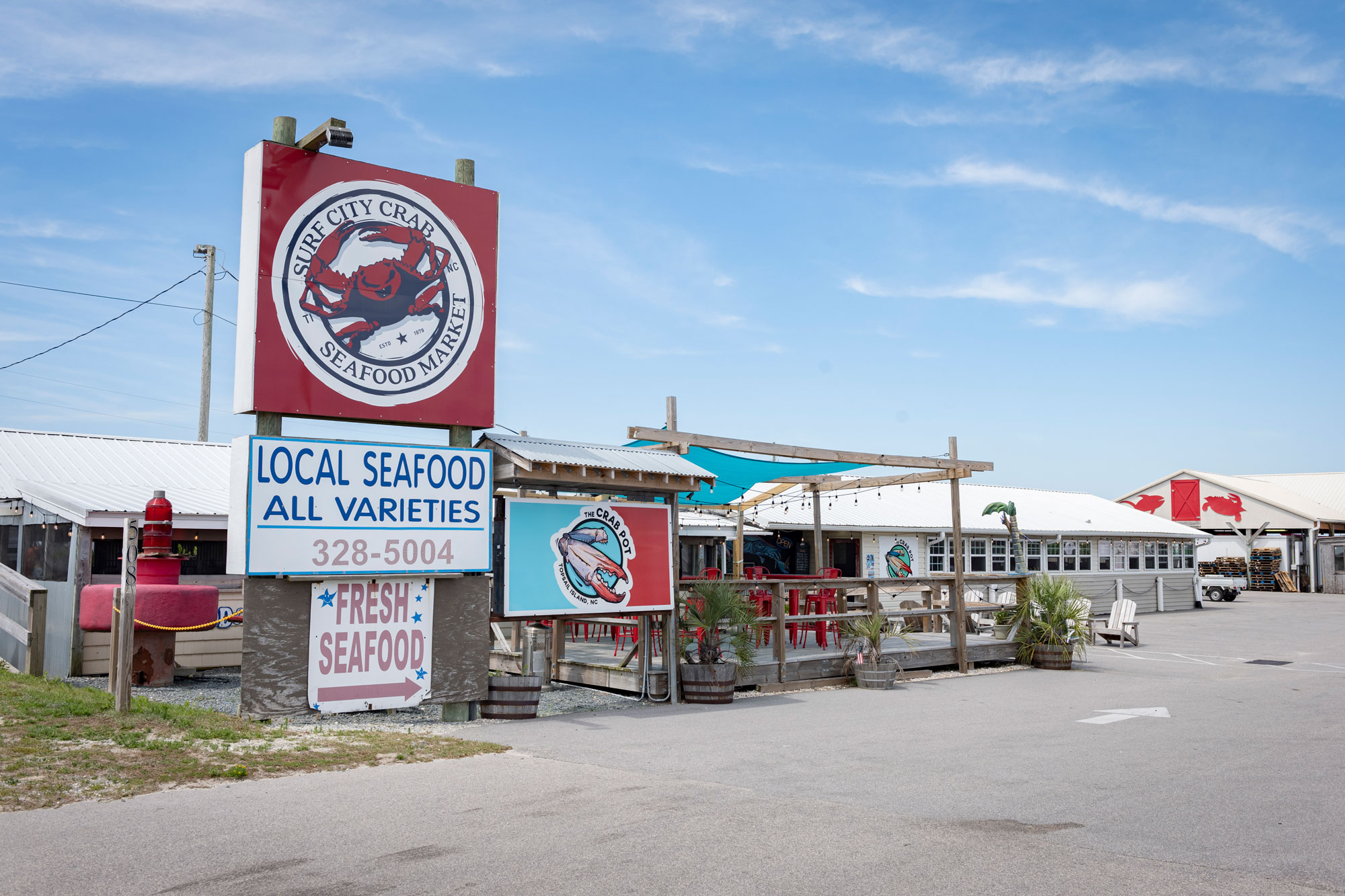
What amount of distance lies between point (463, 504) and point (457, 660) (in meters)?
1.54

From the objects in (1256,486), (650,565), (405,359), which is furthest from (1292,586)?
(405,359)

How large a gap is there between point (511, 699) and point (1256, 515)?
1817 inches

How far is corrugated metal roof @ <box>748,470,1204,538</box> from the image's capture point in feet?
81.0

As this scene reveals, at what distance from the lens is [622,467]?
432 inches

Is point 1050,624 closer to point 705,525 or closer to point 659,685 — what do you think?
point 659,685

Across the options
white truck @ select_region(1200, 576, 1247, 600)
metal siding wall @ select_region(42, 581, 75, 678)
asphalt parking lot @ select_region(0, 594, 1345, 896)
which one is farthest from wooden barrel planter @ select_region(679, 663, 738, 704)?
white truck @ select_region(1200, 576, 1247, 600)

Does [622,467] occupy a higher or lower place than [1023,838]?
higher

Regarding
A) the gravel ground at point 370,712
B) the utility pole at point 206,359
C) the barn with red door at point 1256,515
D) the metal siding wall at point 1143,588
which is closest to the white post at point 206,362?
the utility pole at point 206,359

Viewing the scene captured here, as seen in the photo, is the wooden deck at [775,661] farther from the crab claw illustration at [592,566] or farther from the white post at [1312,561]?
the white post at [1312,561]

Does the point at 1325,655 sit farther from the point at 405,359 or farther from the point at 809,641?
the point at 405,359

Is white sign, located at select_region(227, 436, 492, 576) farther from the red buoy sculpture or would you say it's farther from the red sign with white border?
the red buoy sculpture

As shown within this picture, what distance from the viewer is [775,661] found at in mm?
12875

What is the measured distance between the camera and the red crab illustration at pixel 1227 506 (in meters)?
47.5

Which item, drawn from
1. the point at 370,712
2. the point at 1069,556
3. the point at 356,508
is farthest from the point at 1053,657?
the point at 1069,556
